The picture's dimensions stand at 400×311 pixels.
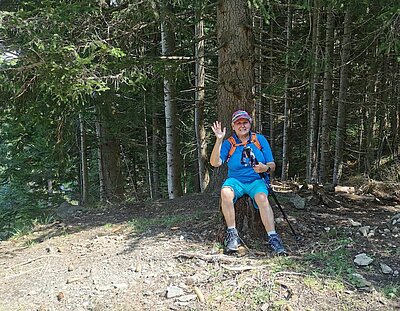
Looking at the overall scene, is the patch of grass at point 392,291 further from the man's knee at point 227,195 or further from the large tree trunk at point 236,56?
the large tree trunk at point 236,56

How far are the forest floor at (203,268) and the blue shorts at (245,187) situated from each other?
0.59 meters

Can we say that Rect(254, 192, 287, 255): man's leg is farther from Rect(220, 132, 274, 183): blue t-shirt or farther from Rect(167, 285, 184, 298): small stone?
Rect(167, 285, 184, 298): small stone

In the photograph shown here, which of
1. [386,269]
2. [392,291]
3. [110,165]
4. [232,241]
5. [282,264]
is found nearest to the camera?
[392,291]

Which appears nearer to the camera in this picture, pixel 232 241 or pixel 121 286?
pixel 121 286

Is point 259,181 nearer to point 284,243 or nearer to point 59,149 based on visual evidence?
point 284,243

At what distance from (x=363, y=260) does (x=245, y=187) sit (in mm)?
1481

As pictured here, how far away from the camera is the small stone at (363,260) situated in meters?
3.86

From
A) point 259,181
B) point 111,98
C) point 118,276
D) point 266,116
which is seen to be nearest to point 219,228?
point 259,181

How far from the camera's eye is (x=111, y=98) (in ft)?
33.7

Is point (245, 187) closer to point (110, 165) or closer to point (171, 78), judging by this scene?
point (171, 78)

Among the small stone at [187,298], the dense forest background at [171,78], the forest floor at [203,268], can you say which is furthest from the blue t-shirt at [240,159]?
the small stone at [187,298]

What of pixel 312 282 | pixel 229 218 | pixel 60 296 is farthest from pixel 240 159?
pixel 60 296

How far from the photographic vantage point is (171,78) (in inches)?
234

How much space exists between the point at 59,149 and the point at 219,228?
669 centimetres
